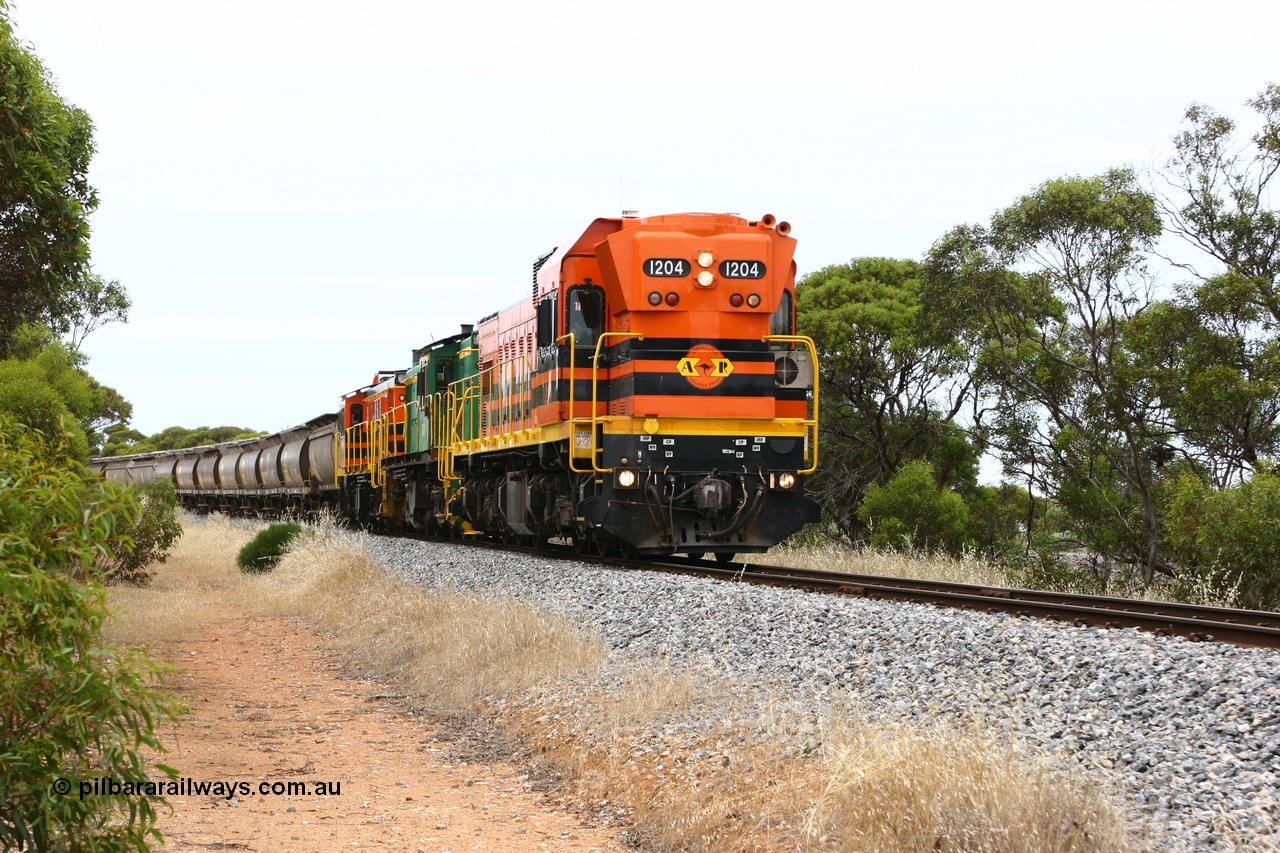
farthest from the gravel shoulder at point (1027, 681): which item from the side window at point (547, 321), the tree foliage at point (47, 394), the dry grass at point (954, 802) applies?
the tree foliage at point (47, 394)

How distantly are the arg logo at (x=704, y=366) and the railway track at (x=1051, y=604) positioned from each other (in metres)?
2.17

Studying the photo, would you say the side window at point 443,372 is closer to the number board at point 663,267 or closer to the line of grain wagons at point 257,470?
the line of grain wagons at point 257,470

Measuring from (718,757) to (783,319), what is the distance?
30.0 ft

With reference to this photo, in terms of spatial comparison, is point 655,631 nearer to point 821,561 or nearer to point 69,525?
point 69,525

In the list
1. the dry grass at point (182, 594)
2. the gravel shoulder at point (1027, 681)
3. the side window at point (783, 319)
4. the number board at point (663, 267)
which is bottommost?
the dry grass at point (182, 594)

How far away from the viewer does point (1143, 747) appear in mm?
5680

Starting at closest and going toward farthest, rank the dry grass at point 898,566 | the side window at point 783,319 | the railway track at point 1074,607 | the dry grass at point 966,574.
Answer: the railway track at point 1074,607 → the side window at point 783,319 → the dry grass at point 966,574 → the dry grass at point 898,566

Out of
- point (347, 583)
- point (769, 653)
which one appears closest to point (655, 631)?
point (769, 653)

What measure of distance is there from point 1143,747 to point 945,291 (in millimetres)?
19727

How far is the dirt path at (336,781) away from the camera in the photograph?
6598 mm

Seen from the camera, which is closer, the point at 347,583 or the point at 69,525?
the point at 69,525

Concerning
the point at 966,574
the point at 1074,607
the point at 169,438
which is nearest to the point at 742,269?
the point at 966,574

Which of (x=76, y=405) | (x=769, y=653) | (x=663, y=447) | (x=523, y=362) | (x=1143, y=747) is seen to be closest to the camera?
(x=1143, y=747)

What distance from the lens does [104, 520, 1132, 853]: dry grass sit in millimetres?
5109
